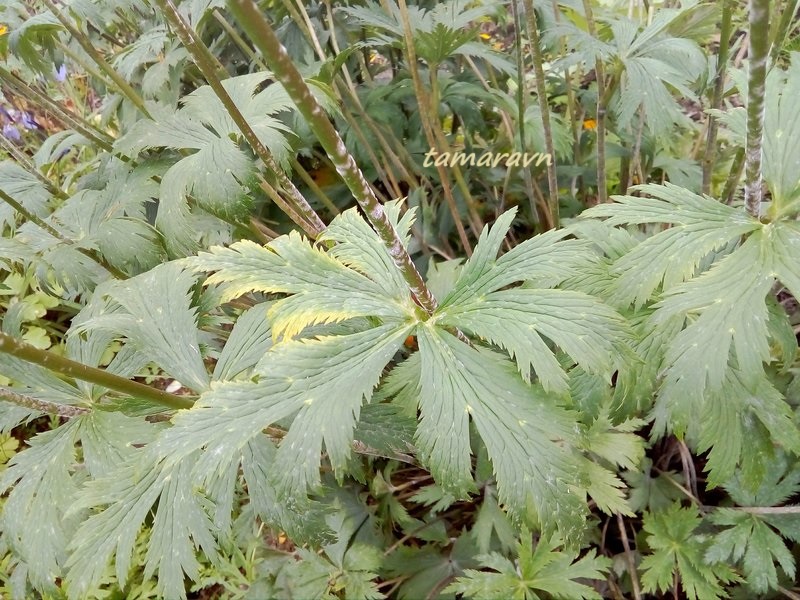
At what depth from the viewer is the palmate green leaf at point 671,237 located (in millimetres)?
806

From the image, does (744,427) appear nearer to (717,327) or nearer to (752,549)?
(717,327)

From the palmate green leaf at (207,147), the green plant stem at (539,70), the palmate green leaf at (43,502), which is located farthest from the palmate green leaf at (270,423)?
the green plant stem at (539,70)

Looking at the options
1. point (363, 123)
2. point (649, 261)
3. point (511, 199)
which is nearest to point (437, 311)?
point (649, 261)

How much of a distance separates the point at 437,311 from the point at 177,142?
728mm

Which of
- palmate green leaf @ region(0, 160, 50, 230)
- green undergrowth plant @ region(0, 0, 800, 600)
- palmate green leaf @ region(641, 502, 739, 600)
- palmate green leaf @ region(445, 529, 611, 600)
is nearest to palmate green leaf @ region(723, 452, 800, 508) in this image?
green undergrowth plant @ region(0, 0, 800, 600)

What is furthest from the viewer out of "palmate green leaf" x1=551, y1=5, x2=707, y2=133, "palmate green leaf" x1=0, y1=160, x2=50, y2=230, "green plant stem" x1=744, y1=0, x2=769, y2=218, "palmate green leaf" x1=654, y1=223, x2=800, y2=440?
"palmate green leaf" x1=0, y1=160, x2=50, y2=230

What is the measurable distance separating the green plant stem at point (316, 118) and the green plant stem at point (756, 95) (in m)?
0.49

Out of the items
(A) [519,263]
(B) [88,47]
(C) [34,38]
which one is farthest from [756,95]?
(C) [34,38]

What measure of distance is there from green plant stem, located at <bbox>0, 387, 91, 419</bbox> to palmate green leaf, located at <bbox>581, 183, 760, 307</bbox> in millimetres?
920

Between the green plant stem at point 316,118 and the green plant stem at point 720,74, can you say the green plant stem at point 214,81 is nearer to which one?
the green plant stem at point 316,118

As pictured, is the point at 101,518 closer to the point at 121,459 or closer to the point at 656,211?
the point at 121,459

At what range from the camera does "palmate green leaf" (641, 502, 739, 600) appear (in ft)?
4.37

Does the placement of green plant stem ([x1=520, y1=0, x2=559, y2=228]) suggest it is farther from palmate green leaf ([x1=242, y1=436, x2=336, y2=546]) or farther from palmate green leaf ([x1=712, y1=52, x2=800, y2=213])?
palmate green leaf ([x1=242, y1=436, x2=336, y2=546])

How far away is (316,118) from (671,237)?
1.90 feet
